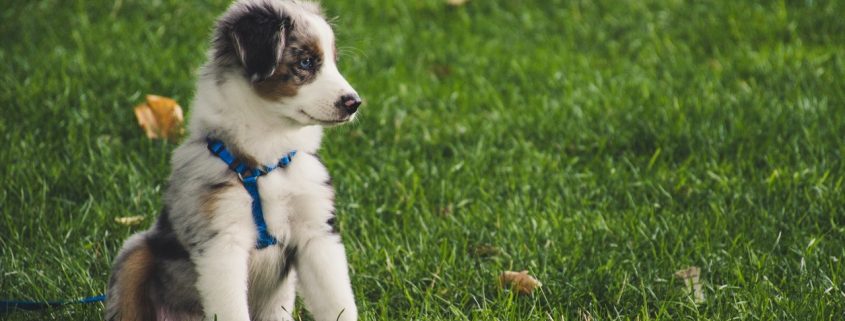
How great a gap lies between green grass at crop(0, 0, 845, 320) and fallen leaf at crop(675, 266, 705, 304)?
36 mm

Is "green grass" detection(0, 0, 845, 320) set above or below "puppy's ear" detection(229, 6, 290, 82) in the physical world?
below

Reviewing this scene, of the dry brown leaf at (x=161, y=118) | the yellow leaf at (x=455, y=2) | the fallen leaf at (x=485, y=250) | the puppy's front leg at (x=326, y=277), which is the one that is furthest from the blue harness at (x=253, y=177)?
the yellow leaf at (x=455, y=2)

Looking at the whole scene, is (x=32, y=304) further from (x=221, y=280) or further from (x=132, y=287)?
(x=221, y=280)

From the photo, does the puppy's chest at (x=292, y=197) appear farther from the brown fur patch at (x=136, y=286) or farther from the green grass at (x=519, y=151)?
the green grass at (x=519, y=151)

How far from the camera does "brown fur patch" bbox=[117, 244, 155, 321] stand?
2.93 metres

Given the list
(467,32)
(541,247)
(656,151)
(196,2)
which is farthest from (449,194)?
(196,2)

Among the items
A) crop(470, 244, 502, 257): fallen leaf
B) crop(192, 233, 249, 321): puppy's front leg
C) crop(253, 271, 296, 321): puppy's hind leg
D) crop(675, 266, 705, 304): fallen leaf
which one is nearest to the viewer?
crop(192, 233, 249, 321): puppy's front leg

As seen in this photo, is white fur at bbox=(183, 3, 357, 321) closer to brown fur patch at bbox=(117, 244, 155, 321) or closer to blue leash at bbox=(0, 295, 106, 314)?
brown fur patch at bbox=(117, 244, 155, 321)

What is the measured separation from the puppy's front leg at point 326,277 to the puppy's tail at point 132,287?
46 cm

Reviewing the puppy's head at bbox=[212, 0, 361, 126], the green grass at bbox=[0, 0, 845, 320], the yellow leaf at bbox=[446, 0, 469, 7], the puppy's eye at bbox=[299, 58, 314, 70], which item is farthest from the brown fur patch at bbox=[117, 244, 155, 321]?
the yellow leaf at bbox=[446, 0, 469, 7]

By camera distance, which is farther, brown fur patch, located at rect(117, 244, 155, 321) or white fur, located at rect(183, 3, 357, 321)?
brown fur patch, located at rect(117, 244, 155, 321)

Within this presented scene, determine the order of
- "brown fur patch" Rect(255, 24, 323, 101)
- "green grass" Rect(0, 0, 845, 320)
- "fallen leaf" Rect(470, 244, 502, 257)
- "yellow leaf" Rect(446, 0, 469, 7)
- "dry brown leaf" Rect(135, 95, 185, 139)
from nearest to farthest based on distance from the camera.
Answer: "brown fur patch" Rect(255, 24, 323, 101), "green grass" Rect(0, 0, 845, 320), "fallen leaf" Rect(470, 244, 502, 257), "dry brown leaf" Rect(135, 95, 185, 139), "yellow leaf" Rect(446, 0, 469, 7)

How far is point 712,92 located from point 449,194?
192 centimetres

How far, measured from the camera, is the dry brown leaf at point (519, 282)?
3.56 meters
